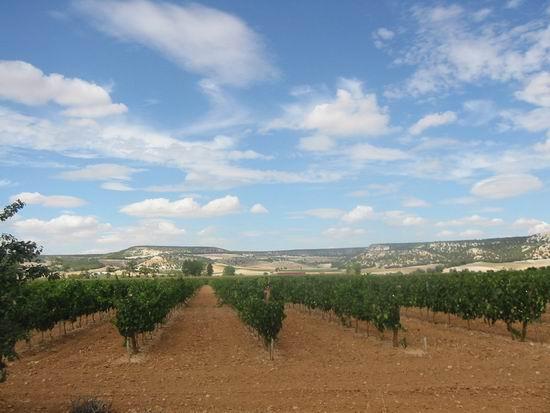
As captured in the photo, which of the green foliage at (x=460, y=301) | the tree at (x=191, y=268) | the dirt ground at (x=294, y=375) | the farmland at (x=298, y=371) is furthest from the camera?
the tree at (x=191, y=268)

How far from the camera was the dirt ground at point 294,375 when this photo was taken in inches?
516

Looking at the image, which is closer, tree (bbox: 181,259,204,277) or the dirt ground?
the dirt ground

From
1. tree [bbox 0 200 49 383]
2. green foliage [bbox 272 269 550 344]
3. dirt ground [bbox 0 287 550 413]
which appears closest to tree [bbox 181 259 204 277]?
green foliage [bbox 272 269 550 344]

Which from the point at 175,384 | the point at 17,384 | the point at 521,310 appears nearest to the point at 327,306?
the point at 521,310

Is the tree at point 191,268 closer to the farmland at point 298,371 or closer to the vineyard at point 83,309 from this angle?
the vineyard at point 83,309

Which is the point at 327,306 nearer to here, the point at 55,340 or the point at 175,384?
the point at 55,340

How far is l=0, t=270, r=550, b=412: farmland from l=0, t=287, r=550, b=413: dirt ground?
37 millimetres

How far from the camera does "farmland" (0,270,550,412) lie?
13258 millimetres

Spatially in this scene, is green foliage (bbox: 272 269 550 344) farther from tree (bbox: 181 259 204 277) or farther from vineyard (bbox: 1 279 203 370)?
tree (bbox: 181 259 204 277)

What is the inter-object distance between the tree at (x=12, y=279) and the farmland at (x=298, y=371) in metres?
4.83

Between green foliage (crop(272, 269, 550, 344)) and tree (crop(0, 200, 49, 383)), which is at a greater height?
tree (crop(0, 200, 49, 383))

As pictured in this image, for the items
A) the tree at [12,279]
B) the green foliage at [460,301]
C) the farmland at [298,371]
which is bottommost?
the farmland at [298,371]

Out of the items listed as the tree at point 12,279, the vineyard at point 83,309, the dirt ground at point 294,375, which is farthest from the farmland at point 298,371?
the tree at point 12,279

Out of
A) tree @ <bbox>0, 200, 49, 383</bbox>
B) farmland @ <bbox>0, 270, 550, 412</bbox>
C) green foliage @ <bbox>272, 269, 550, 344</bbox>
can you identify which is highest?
tree @ <bbox>0, 200, 49, 383</bbox>
